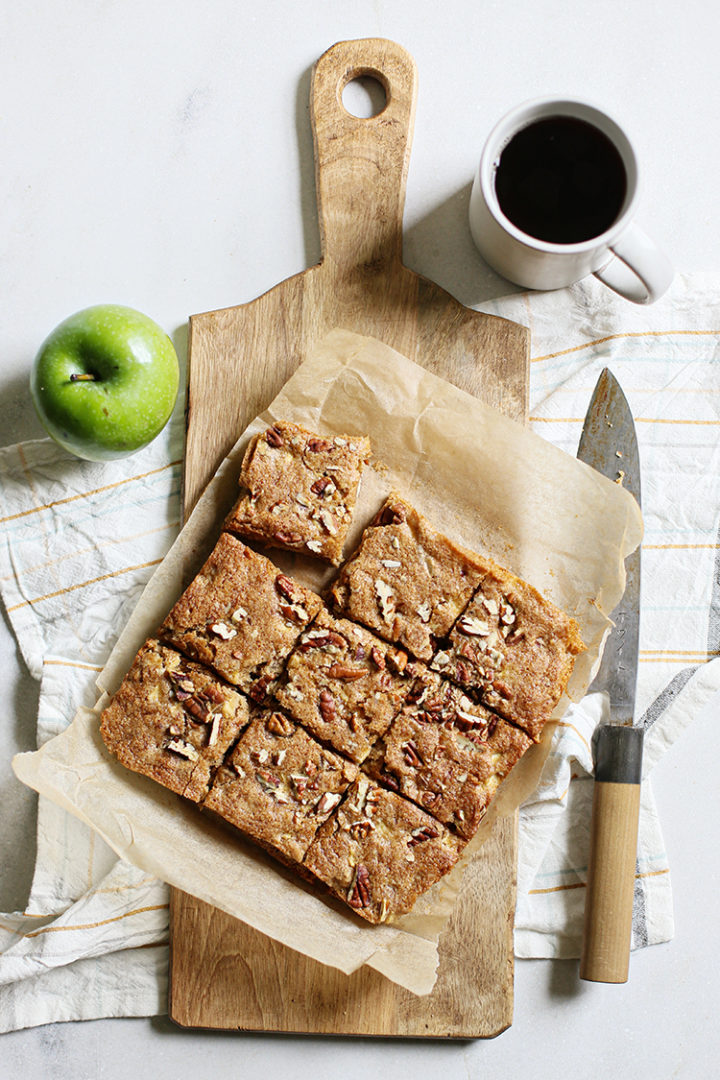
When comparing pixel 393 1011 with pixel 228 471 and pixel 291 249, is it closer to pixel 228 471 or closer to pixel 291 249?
pixel 228 471

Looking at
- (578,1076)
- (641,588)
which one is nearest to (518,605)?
(641,588)

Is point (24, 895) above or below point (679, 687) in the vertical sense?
below

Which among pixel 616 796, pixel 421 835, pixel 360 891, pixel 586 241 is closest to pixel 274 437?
pixel 586 241

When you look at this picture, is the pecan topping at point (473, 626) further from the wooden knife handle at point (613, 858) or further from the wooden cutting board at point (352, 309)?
the wooden cutting board at point (352, 309)

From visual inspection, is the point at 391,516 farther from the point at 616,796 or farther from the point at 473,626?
the point at 616,796

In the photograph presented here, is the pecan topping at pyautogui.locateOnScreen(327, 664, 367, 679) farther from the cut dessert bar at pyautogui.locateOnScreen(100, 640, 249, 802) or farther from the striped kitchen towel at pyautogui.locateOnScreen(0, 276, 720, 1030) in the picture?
the striped kitchen towel at pyautogui.locateOnScreen(0, 276, 720, 1030)

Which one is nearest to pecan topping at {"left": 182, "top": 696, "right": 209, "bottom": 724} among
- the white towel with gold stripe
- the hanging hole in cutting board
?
the white towel with gold stripe

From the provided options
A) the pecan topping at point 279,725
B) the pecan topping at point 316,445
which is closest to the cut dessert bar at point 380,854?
the pecan topping at point 279,725
